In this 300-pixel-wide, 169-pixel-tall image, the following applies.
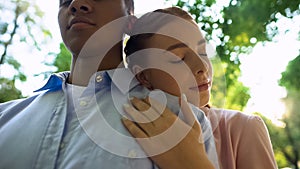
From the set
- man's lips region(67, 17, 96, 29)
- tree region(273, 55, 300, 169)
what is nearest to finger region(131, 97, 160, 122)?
man's lips region(67, 17, 96, 29)

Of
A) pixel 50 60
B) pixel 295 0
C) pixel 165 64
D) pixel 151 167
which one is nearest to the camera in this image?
pixel 151 167

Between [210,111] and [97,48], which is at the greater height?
[97,48]

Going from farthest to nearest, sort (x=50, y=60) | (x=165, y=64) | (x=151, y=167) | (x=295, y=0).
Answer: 1. (x=50, y=60)
2. (x=295, y=0)
3. (x=165, y=64)
4. (x=151, y=167)

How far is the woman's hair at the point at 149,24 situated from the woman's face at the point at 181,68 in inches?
1.6

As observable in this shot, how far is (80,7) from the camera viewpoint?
2.49 feet

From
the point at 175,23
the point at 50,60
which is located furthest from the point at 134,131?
the point at 50,60

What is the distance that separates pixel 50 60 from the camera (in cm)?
271

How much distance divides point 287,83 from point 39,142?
8.31ft

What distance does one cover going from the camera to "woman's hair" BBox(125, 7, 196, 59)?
813 millimetres

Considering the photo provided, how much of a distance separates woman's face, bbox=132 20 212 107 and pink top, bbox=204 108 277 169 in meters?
0.07

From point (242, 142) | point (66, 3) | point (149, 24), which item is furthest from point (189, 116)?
point (66, 3)

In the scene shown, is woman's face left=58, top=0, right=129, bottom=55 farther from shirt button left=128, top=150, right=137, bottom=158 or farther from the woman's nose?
shirt button left=128, top=150, right=137, bottom=158

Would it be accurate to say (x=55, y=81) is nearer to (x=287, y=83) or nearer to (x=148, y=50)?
(x=148, y=50)

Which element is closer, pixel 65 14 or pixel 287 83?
pixel 65 14
